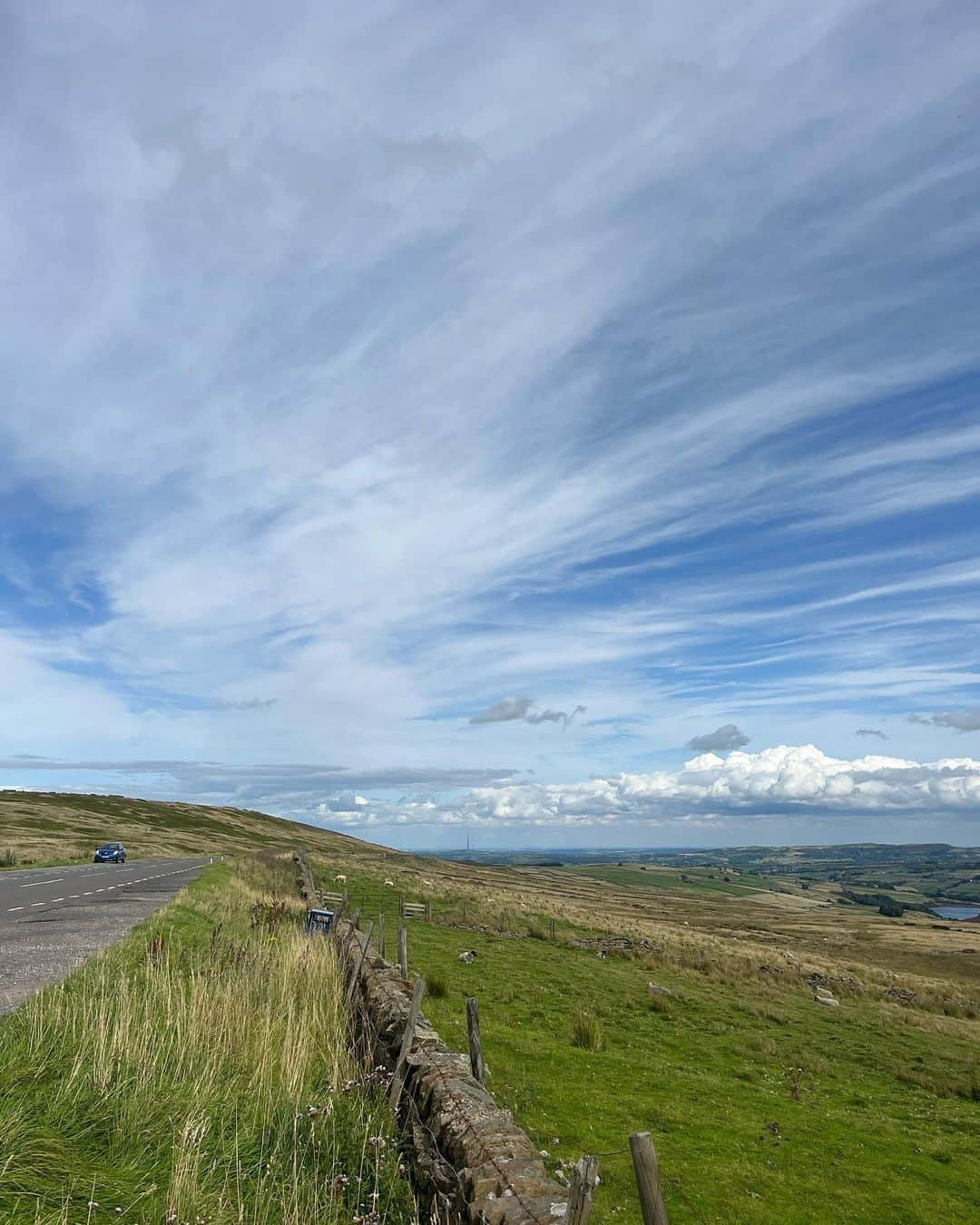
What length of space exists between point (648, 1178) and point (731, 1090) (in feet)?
46.1

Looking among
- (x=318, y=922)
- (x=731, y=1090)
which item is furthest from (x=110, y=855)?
(x=731, y=1090)

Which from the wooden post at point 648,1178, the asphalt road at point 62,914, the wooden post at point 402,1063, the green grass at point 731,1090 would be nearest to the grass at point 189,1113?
the wooden post at point 402,1063

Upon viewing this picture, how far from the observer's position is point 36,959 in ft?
53.6

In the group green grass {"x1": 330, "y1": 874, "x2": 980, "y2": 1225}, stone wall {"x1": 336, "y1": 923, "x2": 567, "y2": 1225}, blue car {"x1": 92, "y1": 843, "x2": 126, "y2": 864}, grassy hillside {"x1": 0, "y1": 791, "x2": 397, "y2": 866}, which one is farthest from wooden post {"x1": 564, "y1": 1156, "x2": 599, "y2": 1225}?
blue car {"x1": 92, "y1": 843, "x2": 126, "y2": 864}

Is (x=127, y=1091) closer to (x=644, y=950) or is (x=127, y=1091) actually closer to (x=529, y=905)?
(x=644, y=950)

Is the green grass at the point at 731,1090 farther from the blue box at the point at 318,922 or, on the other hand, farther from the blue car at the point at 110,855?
the blue car at the point at 110,855

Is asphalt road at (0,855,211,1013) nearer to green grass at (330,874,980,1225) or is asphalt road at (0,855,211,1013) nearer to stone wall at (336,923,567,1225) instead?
stone wall at (336,923,567,1225)

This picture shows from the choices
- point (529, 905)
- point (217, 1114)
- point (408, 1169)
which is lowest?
point (529, 905)

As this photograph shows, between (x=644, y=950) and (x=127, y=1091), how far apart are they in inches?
1235

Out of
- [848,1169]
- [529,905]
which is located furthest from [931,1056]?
[529,905]

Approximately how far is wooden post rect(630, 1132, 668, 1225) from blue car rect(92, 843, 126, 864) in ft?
200

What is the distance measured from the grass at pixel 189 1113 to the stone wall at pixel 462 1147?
1.47ft

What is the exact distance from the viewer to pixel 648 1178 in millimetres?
4133

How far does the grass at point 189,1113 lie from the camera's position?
21.0 ft
